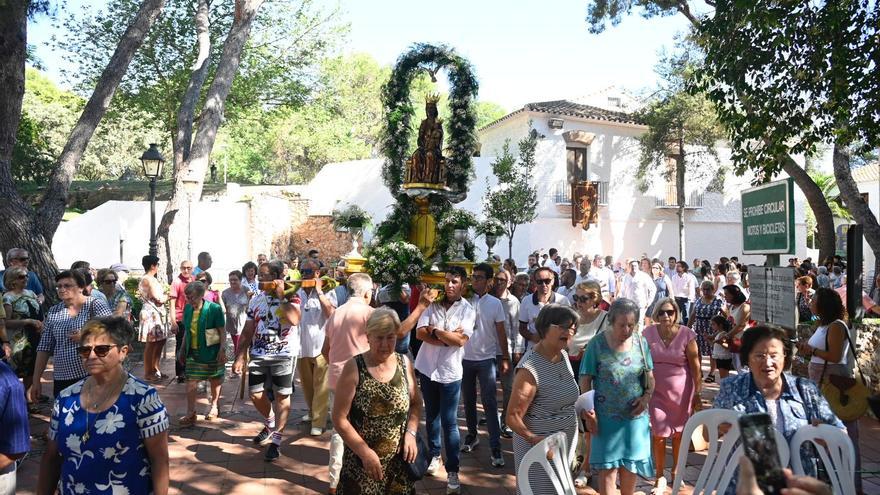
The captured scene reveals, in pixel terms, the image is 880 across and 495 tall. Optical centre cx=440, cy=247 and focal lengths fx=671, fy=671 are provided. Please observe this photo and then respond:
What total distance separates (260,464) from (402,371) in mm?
2937

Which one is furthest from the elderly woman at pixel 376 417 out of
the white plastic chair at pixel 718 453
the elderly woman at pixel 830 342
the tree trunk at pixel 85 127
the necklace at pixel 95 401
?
the tree trunk at pixel 85 127

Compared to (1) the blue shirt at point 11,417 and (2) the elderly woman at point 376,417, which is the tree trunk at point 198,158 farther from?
(2) the elderly woman at point 376,417

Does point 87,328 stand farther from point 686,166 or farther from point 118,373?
point 686,166

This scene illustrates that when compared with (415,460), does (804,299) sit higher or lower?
higher

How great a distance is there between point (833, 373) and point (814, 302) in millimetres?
534

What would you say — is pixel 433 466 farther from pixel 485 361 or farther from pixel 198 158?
pixel 198 158

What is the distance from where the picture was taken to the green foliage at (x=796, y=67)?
7.27 meters

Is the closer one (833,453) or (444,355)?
(833,453)

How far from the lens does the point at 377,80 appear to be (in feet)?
165

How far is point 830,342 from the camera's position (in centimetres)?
498

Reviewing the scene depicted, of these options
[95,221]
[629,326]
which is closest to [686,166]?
[95,221]

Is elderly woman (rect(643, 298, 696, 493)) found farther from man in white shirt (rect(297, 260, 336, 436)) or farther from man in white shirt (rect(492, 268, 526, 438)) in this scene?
man in white shirt (rect(297, 260, 336, 436))

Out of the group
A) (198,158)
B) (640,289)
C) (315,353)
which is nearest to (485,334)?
(315,353)

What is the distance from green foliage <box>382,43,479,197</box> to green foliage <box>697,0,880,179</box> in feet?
10.7
